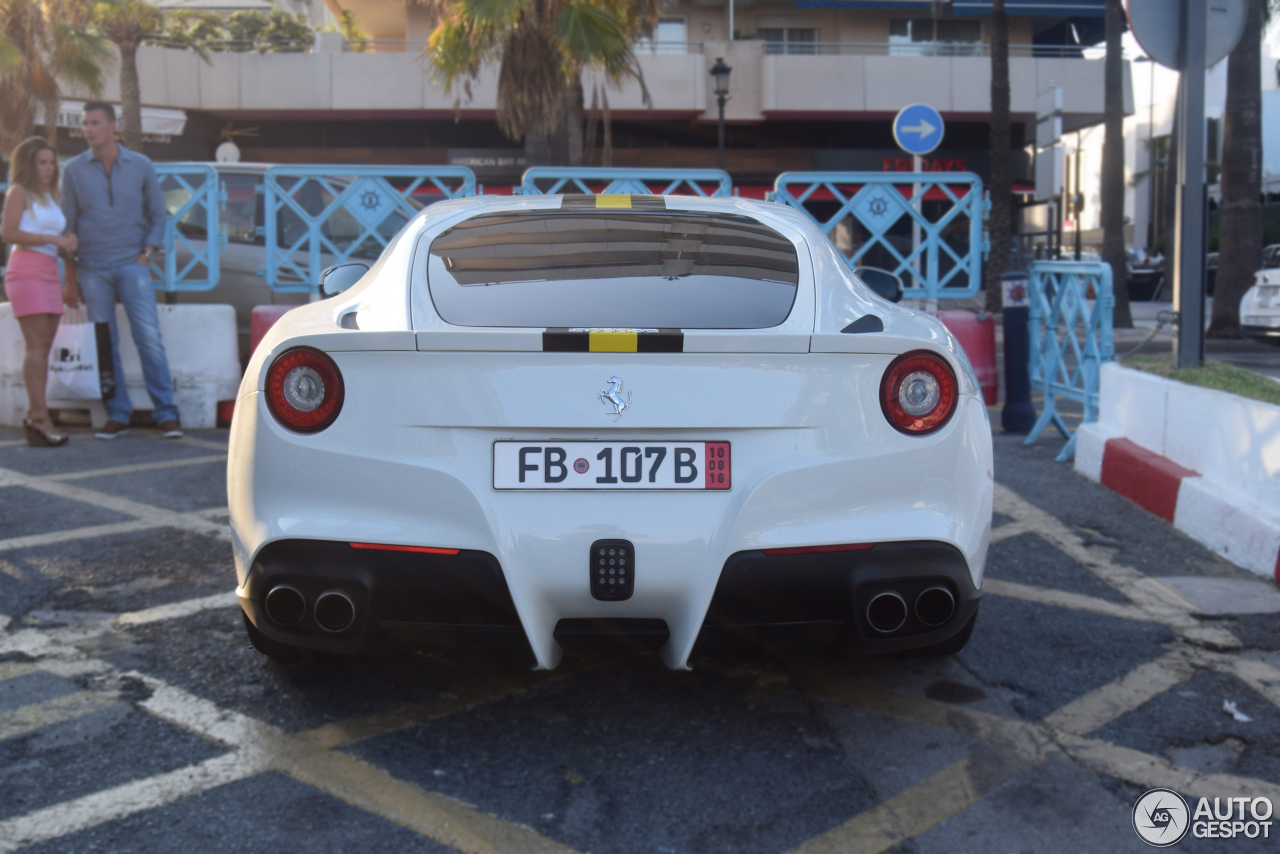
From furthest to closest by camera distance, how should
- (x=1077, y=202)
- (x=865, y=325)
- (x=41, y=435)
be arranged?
(x=1077, y=202), (x=41, y=435), (x=865, y=325)

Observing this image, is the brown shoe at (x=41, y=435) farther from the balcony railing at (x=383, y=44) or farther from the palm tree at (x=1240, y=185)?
the balcony railing at (x=383, y=44)

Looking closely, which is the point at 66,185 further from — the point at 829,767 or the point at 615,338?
the point at 829,767

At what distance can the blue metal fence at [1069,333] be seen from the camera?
21.0ft

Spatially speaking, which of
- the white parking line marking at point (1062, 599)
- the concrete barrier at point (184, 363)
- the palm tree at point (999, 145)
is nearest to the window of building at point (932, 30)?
the palm tree at point (999, 145)

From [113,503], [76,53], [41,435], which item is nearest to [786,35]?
[76,53]

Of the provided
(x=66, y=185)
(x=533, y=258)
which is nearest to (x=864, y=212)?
(x=66, y=185)

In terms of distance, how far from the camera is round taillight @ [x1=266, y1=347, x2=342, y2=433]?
2.59 m

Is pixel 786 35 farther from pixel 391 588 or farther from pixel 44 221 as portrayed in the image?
pixel 391 588

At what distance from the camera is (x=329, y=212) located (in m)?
8.29

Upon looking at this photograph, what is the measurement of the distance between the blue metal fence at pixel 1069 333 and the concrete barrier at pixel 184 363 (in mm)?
5340

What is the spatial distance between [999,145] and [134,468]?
1702cm

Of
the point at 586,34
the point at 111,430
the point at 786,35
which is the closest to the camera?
the point at 111,430

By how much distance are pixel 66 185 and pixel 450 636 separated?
559 cm

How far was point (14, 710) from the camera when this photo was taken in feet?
9.44
